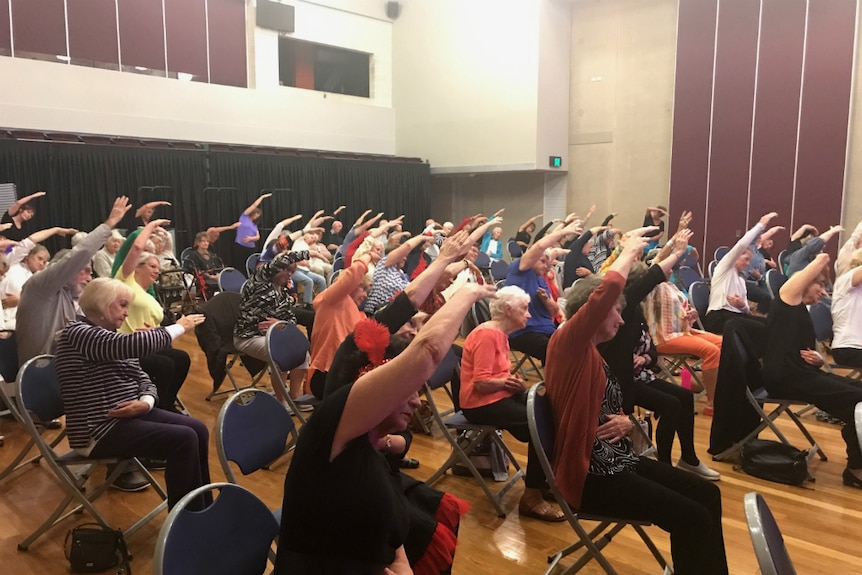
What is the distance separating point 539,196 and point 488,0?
171 inches

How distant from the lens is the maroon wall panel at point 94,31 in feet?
36.2

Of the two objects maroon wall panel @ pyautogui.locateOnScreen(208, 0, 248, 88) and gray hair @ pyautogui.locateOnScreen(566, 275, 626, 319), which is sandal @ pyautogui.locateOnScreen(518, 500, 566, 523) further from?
maroon wall panel @ pyautogui.locateOnScreen(208, 0, 248, 88)

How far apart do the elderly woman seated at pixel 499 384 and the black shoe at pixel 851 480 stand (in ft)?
6.22

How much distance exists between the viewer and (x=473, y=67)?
14.6 metres

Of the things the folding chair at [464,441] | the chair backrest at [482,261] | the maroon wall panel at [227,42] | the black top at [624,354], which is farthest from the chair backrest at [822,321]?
the maroon wall panel at [227,42]

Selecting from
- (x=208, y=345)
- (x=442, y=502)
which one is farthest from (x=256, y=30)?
(x=442, y=502)

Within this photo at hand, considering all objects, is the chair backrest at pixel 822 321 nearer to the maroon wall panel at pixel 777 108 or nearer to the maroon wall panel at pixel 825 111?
the maroon wall panel at pixel 825 111

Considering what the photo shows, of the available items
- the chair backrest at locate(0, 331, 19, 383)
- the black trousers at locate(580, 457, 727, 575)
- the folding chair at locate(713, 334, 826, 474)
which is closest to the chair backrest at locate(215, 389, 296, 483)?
the black trousers at locate(580, 457, 727, 575)

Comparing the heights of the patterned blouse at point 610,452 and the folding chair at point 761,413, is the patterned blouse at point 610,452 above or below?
above

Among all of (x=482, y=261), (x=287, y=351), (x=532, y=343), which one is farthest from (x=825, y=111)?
(x=287, y=351)

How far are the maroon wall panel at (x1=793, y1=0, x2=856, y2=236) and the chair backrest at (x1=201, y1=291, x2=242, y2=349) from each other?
32.5 feet

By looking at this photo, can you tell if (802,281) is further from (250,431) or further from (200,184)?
(200,184)

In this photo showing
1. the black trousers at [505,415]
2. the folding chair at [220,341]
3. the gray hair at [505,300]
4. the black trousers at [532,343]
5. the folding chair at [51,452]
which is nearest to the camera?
the folding chair at [51,452]

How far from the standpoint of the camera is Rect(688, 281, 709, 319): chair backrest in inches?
253
